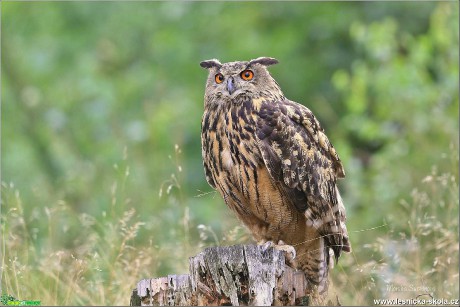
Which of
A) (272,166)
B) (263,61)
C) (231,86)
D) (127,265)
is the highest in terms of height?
(263,61)

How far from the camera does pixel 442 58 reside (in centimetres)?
919

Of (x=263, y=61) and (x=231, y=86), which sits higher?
(x=263, y=61)

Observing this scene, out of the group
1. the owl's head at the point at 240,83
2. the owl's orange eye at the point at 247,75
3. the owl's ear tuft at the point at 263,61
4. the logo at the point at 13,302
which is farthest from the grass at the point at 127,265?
the owl's ear tuft at the point at 263,61

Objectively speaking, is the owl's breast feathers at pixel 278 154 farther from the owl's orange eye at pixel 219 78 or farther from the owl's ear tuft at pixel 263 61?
the owl's ear tuft at pixel 263 61

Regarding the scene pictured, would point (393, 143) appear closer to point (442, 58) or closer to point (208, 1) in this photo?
point (442, 58)

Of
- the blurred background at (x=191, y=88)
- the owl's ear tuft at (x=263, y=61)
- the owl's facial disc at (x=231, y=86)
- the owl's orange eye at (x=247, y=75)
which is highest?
the blurred background at (x=191, y=88)

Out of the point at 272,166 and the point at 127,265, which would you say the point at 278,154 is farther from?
the point at 127,265

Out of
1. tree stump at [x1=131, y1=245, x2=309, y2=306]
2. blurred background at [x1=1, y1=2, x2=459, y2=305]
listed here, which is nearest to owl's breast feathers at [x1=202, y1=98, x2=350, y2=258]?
tree stump at [x1=131, y1=245, x2=309, y2=306]

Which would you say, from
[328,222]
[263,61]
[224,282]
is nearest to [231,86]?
[263,61]

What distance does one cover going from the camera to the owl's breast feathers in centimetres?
453

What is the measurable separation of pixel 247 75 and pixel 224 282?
1.49 meters

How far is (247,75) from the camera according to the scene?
486cm

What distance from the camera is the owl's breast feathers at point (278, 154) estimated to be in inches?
178

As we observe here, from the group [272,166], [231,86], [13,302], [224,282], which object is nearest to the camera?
[224,282]
